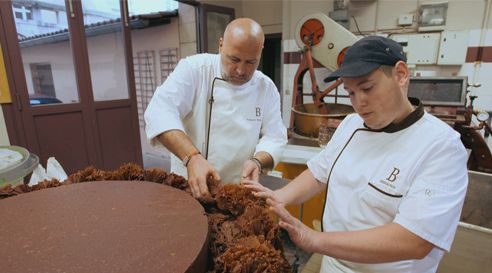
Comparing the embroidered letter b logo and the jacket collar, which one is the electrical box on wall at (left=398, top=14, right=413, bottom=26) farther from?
the embroidered letter b logo

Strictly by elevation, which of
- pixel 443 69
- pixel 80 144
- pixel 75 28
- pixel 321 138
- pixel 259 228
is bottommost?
pixel 80 144

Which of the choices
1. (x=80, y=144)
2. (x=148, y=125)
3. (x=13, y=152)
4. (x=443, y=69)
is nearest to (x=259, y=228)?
(x=148, y=125)

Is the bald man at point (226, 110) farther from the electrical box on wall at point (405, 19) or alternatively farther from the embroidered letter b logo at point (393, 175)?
the electrical box on wall at point (405, 19)

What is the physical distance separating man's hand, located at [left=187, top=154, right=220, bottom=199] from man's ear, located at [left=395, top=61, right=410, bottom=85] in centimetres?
68

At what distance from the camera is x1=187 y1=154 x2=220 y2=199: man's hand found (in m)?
0.95

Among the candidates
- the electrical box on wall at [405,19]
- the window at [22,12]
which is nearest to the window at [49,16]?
the window at [22,12]

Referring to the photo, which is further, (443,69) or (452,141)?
(443,69)

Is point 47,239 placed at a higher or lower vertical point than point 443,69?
lower

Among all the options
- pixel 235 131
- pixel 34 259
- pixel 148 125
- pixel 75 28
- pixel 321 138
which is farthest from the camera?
pixel 75 28

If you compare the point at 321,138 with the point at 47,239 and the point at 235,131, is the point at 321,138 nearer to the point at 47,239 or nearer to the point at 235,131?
the point at 235,131

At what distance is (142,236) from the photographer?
0.71m

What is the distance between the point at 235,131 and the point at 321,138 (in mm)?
1129

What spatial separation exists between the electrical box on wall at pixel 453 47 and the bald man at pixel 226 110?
304cm

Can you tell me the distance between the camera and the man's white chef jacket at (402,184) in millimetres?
819
